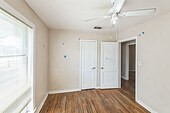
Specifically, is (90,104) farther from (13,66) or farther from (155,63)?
(13,66)

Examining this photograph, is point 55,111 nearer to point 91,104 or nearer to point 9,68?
point 91,104

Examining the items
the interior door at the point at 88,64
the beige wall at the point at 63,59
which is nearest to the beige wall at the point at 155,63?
the interior door at the point at 88,64

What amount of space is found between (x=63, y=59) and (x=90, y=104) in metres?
2.13

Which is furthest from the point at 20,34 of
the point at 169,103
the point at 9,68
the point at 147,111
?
the point at 147,111

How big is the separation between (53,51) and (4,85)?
10.2 feet

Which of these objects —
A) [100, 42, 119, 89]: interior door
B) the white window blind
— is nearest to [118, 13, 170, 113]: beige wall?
[100, 42, 119, 89]: interior door

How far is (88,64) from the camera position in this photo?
5.14 m

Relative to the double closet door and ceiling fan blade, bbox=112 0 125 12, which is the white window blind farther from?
the double closet door

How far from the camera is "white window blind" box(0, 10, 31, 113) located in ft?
5.24

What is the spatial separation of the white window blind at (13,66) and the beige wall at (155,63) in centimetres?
317

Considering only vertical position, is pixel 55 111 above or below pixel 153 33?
below

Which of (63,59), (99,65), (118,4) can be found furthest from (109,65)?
(118,4)

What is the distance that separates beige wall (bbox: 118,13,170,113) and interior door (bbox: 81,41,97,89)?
1961 mm

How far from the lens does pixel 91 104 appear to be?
3.62 metres
